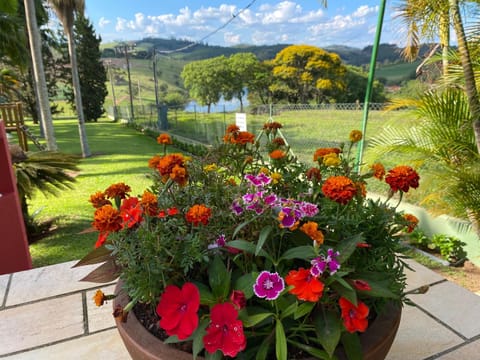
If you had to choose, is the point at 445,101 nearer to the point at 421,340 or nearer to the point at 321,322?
the point at 421,340

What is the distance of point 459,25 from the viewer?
240cm

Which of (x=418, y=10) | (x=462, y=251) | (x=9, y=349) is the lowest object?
(x=462, y=251)

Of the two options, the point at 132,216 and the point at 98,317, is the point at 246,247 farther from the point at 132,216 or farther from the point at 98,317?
the point at 98,317

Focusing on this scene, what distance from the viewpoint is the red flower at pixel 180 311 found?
2.23 feet

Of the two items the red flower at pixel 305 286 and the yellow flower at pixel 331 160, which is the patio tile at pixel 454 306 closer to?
the yellow flower at pixel 331 160

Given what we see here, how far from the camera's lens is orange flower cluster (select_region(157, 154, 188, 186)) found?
857 mm

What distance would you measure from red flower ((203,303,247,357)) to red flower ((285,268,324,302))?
0.39 ft

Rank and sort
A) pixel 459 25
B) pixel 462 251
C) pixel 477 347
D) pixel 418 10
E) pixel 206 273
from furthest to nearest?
pixel 462 251
pixel 418 10
pixel 459 25
pixel 477 347
pixel 206 273

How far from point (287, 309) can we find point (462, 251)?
9.23 ft

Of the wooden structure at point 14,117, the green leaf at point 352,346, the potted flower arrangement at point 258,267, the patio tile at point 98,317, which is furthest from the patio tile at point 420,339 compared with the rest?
the wooden structure at point 14,117

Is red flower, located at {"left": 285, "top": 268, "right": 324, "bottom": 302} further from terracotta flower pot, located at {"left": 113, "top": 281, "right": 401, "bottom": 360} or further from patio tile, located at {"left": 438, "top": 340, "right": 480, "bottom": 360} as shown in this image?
patio tile, located at {"left": 438, "top": 340, "right": 480, "bottom": 360}

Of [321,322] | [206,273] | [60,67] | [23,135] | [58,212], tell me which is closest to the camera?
[321,322]

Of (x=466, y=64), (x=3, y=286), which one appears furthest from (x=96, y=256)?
(x=466, y=64)

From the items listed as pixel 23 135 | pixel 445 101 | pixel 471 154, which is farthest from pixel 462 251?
pixel 23 135
